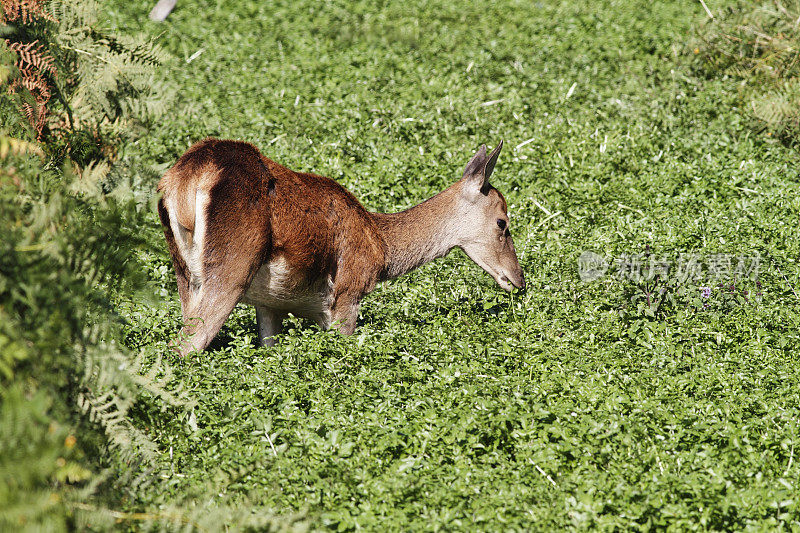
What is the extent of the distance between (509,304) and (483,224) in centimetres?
85

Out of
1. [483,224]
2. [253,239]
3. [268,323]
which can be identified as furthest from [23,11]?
[483,224]

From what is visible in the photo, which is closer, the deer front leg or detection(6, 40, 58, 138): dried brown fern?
detection(6, 40, 58, 138): dried brown fern

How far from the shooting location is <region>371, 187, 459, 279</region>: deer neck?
669cm

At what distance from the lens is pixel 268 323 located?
6320mm

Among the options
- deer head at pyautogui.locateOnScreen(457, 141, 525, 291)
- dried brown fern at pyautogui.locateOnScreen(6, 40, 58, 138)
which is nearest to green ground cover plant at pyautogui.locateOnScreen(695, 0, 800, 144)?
deer head at pyautogui.locateOnScreen(457, 141, 525, 291)

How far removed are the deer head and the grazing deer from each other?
0.08ft

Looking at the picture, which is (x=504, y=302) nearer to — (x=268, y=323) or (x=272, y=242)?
(x=268, y=323)

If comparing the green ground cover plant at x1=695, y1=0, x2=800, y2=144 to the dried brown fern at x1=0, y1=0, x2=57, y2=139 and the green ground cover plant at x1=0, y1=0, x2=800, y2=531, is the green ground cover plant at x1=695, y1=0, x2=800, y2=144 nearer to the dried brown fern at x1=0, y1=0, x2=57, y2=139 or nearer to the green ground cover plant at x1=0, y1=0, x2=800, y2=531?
the green ground cover plant at x1=0, y1=0, x2=800, y2=531

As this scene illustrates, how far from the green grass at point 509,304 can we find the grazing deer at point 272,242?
0.82ft

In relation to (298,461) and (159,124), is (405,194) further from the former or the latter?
(298,461)

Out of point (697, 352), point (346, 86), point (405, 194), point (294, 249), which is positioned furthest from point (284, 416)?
point (346, 86)

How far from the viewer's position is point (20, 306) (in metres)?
3.42

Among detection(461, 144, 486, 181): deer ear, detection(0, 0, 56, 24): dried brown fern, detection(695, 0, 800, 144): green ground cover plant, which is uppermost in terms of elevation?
detection(0, 0, 56, 24): dried brown fern

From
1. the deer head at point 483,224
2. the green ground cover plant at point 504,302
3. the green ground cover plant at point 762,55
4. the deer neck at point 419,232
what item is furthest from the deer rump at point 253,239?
the green ground cover plant at point 762,55
